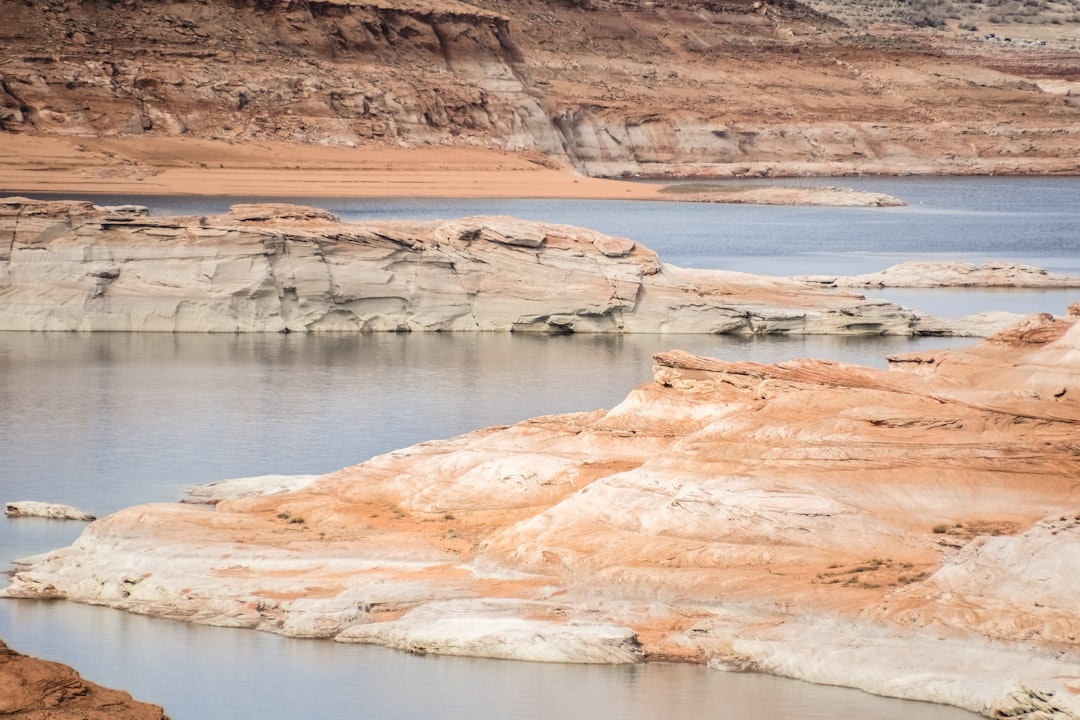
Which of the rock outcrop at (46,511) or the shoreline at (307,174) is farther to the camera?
the shoreline at (307,174)

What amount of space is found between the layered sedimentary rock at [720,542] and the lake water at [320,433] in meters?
0.36

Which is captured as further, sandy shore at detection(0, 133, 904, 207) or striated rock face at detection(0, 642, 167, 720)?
sandy shore at detection(0, 133, 904, 207)

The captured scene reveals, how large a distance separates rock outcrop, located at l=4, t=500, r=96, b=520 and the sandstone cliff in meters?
70.1

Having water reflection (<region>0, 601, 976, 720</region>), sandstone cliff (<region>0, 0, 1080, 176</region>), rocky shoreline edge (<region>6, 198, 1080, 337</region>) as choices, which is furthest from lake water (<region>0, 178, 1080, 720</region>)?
sandstone cliff (<region>0, 0, 1080, 176</region>)

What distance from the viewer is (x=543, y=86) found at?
396 ft

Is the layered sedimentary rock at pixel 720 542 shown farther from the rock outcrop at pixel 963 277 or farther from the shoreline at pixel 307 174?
the shoreline at pixel 307 174

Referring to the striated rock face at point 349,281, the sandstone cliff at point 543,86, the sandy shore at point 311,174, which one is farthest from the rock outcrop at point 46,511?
the sandstone cliff at point 543,86

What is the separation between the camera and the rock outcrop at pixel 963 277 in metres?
47.9

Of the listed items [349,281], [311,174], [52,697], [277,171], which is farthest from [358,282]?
[311,174]

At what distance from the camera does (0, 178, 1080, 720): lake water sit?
43.3 ft

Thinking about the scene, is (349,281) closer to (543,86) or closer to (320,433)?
(320,433)

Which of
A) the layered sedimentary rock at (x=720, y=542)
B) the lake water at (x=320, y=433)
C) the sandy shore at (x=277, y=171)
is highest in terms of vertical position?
the layered sedimentary rock at (x=720, y=542)

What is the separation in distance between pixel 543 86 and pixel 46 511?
103030 mm

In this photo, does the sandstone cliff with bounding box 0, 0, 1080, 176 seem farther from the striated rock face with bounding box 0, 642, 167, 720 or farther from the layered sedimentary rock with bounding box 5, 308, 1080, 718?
the striated rock face with bounding box 0, 642, 167, 720
